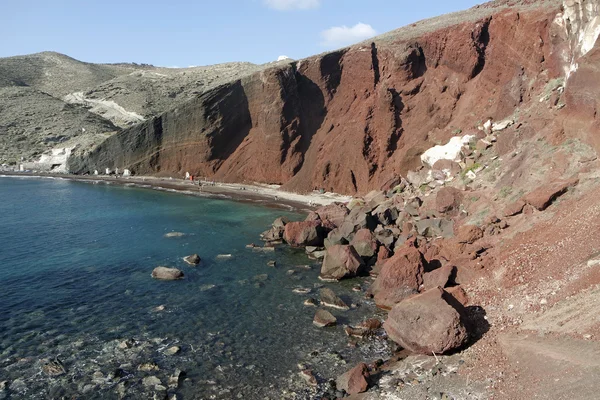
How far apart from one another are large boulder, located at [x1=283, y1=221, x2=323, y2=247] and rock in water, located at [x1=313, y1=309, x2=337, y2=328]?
1216cm

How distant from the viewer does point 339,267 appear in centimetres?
2497

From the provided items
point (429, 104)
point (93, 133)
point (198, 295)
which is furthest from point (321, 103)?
point (93, 133)

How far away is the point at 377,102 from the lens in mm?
49781

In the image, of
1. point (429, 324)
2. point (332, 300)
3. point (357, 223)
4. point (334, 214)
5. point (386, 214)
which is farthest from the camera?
point (334, 214)

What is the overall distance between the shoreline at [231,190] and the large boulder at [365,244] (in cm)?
1703

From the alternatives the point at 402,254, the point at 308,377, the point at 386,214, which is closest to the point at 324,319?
the point at 308,377

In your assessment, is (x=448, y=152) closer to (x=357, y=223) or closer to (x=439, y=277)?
(x=357, y=223)

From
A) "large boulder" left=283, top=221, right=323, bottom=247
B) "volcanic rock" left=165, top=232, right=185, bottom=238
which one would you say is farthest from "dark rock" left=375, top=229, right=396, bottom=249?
"volcanic rock" left=165, top=232, right=185, bottom=238

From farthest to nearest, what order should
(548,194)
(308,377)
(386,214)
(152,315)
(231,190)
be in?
1. (231,190)
2. (386,214)
3. (548,194)
4. (152,315)
5. (308,377)

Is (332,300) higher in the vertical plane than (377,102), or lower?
lower

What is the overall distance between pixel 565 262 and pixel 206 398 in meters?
14.3

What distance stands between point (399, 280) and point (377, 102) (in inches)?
1276

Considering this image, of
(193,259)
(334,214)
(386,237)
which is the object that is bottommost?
(193,259)

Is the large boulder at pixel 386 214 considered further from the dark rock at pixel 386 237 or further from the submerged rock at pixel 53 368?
the submerged rock at pixel 53 368
